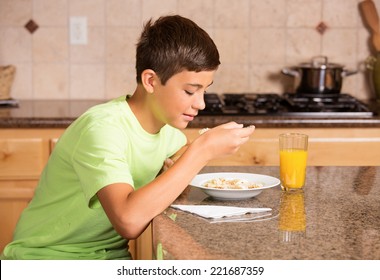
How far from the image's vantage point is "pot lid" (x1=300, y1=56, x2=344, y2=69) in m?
3.35

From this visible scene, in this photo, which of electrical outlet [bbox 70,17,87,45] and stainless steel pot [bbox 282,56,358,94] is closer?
stainless steel pot [bbox 282,56,358,94]

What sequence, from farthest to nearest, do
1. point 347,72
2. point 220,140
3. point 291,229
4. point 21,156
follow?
point 347,72 → point 21,156 → point 220,140 → point 291,229

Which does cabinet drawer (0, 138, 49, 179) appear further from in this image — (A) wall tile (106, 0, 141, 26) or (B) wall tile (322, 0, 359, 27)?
(B) wall tile (322, 0, 359, 27)

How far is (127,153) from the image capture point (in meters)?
1.81

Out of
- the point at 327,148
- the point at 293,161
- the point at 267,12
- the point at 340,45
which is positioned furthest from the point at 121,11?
the point at 293,161

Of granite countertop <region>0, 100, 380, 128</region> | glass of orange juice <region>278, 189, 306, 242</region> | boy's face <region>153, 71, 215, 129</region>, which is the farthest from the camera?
granite countertop <region>0, 100, 380, 128</region>

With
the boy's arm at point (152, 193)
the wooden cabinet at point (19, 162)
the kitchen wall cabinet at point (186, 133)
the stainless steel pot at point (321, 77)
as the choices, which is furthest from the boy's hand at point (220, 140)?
the stainless steel pot at point (321, 77)

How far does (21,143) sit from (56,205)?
1094mm

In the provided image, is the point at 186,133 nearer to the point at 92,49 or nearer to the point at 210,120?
the point at 210,120

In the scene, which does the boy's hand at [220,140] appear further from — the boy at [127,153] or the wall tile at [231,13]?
the wall tile at [231,13]

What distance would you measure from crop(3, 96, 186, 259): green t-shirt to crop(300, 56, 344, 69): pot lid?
157 cm

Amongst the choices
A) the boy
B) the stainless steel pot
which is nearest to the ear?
the boy

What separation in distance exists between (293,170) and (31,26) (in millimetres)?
1996

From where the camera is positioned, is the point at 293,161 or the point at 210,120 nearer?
the point at 293,161
